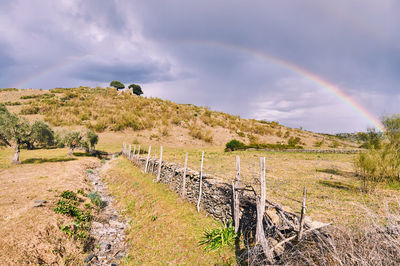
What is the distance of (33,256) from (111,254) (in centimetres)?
273

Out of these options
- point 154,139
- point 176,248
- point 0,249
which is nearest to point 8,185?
point 0,249

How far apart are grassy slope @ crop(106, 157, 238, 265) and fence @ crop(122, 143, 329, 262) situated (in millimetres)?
727

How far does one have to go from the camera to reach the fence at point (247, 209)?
490 cm

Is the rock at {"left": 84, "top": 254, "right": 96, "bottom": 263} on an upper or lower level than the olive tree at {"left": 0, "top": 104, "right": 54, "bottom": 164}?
lower

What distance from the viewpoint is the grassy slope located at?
6.92 meters

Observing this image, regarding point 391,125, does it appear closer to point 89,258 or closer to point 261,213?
point 261,213

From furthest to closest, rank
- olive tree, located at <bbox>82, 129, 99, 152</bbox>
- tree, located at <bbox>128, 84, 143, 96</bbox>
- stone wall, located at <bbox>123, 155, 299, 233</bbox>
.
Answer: tree, located at <bbox>128, 84, 143, 96</bbox>
olive tree, located at <bbox>82, 129, 99, 152</bbox>
stone wall, located at <bbox>123, 155, 299, 233</bbox>

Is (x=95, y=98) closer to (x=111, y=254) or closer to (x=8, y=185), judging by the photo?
(x=8, y=185)

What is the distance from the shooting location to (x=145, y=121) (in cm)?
4697

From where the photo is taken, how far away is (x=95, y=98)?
6431cm

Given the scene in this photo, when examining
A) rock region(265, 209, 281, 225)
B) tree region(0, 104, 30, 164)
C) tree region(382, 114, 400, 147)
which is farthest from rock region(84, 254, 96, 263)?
tree region(382, 114, 400, 147)

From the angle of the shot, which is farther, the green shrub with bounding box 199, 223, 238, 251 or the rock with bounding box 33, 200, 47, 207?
the rock with bounding box 33, 200, 47, 207

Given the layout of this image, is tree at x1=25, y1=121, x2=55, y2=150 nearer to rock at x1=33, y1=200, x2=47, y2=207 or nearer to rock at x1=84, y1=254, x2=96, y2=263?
rock at x1=33, y1=200, x2=47, y2=207

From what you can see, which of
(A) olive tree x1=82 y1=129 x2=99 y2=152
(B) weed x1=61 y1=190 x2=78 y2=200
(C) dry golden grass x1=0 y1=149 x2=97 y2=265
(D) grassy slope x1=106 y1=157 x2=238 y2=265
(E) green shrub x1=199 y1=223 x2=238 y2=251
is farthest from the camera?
(A) olive tree x1=82 y1=129 x2=99 y2=152
